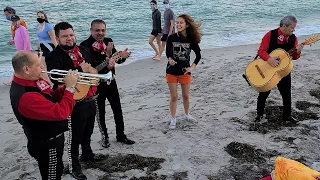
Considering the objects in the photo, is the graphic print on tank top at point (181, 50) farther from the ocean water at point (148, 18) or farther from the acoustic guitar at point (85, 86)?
the ocean water at point (148, 18)

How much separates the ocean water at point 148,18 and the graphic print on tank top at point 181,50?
252 inches

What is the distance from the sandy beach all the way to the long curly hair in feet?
4.64

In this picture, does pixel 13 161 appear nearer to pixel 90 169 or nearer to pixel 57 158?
pixel 90 169

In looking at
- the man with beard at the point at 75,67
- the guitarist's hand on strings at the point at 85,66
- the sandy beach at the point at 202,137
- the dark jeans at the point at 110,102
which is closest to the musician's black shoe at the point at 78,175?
the man with beard at the point at 75,67

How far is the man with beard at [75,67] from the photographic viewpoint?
3969 mm

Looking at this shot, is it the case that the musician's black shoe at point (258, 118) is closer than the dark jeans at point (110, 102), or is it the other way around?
the dark jeans at point (110, 102)

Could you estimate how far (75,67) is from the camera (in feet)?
13.5

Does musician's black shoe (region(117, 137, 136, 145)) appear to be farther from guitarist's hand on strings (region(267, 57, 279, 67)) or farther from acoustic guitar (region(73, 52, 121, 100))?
guitarist's hand on strings (region(267, 57, 279, 67))


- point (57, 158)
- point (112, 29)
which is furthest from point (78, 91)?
point (112, 29)

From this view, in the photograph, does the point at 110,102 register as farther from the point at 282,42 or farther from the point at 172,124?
the point at 282,42

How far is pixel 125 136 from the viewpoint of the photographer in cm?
537

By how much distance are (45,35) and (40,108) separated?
5.15m

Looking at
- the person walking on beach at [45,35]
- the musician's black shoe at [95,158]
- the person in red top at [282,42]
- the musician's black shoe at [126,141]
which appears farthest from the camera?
the person walking on beach at [45,35]

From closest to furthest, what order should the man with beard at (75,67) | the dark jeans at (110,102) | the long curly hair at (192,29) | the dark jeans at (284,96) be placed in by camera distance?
the man with beard at (75,67)
the dark jeans at (110,102)
the long curly hair at (192,29)
the dark jeans at (284,96)
